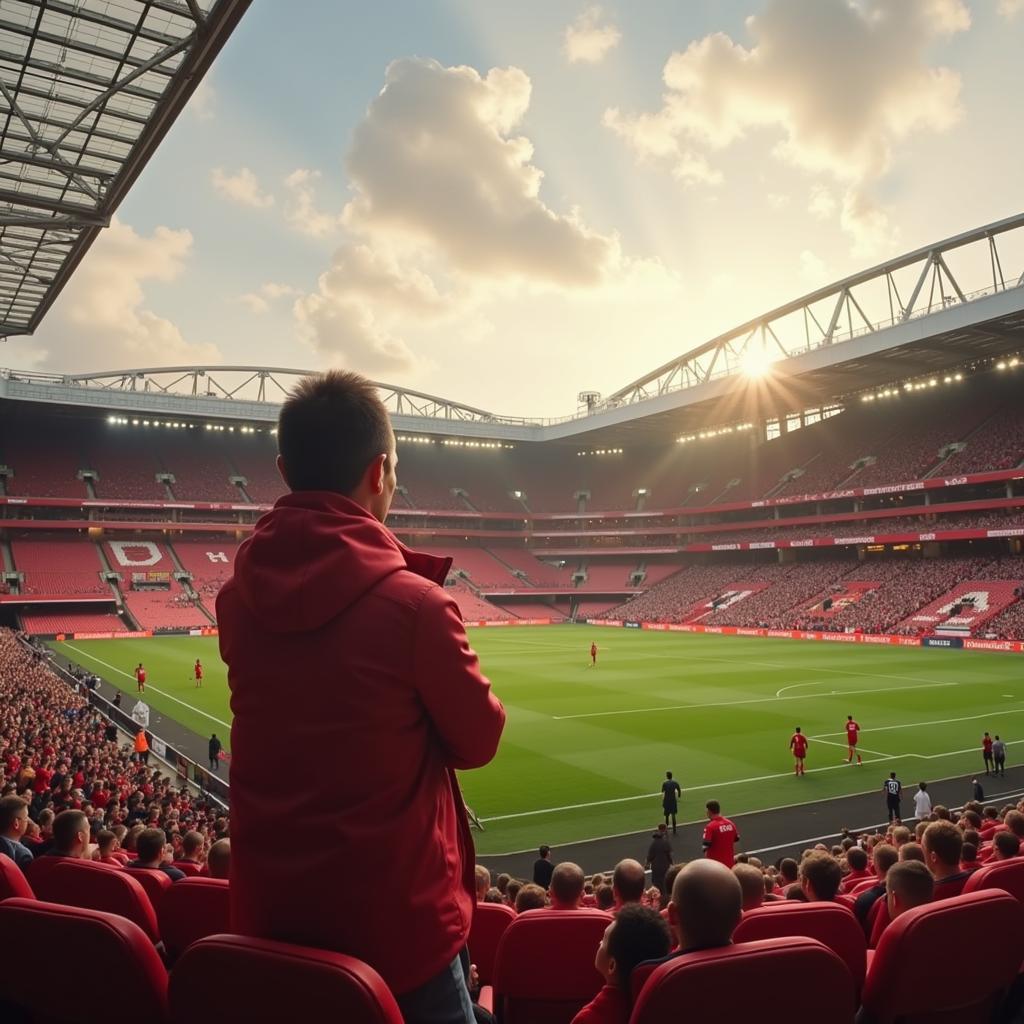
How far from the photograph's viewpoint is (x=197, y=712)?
94.4 feet

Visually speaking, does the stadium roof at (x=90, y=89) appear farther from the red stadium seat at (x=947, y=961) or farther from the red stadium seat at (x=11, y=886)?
the red stadium seat at (x=947, y=961)

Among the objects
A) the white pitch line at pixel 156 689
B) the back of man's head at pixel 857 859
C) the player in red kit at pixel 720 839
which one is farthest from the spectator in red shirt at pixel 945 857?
the white pitch line at pixel 156 689

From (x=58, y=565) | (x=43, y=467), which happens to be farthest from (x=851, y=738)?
(x=43, y=467)

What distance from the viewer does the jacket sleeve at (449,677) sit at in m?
2.12

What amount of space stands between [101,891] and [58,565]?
231ft

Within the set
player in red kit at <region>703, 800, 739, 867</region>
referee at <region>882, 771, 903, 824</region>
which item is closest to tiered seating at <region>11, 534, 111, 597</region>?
referee at <region>882, 771, 903, 824</region>

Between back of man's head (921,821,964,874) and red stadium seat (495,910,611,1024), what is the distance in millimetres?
2155

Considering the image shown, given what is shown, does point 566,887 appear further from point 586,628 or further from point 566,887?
point 586,628

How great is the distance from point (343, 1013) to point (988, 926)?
2.45 metres

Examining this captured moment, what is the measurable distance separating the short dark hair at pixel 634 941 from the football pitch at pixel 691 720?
1547 mm

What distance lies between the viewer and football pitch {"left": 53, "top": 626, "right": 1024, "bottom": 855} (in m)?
18.1

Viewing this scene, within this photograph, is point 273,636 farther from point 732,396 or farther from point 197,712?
point 732,396

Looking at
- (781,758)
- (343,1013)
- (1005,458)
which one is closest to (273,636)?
(343,1013)

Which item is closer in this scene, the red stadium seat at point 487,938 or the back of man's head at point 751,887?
the red stadium seat at point 487,938
